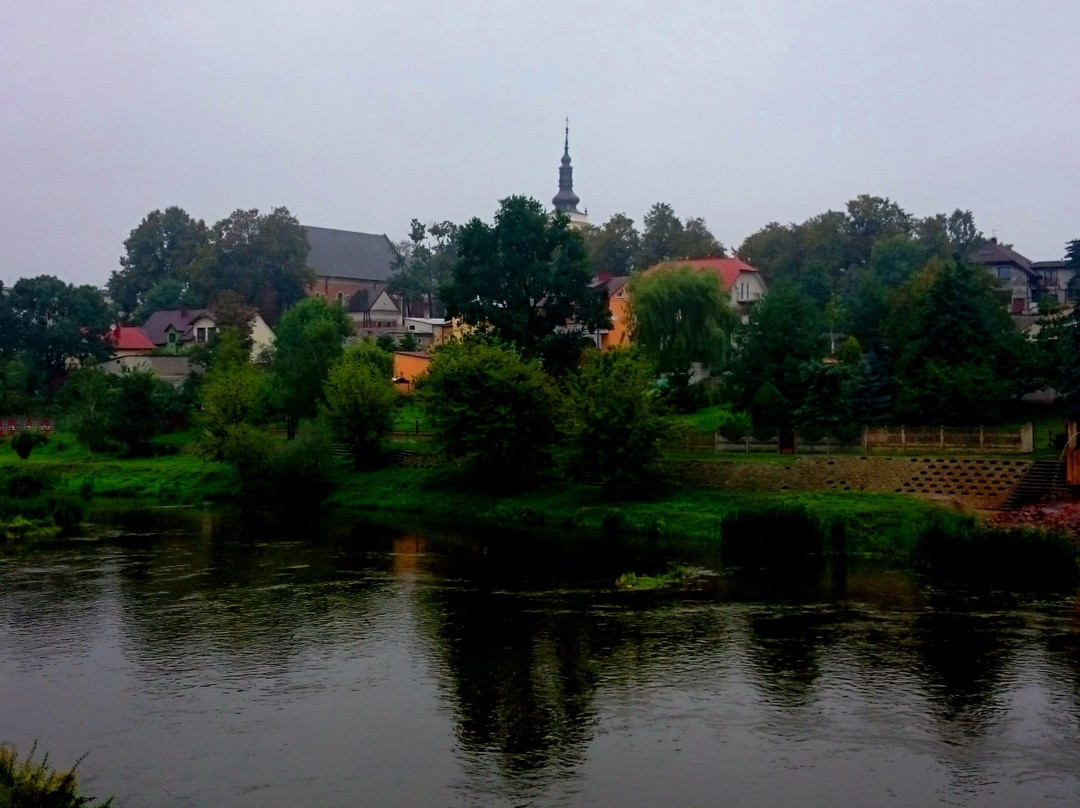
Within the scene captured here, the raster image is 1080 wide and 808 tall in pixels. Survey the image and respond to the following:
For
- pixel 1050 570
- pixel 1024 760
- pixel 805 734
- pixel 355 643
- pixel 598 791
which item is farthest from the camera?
pixel 1050 570

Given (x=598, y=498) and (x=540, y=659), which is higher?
(x=598, y=498)

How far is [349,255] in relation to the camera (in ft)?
386

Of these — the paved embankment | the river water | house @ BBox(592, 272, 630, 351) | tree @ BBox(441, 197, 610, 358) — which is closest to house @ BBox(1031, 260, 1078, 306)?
house @ BBox(592, 272, 630, 351)

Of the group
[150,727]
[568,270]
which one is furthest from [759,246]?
[150,727]

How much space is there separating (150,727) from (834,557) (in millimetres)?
21914

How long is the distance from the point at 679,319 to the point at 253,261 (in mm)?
51737

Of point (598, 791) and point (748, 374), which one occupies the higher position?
point (748, 374)

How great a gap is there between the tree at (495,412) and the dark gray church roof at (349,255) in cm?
6625

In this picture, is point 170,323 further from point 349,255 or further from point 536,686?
point 536,686

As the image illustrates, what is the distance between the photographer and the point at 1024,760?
715 inches

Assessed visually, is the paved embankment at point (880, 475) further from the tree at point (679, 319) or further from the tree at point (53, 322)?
the tree at point (53, 322)

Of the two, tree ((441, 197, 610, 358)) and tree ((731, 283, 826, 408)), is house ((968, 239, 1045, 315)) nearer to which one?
tree ((731, 283, 826, 408))

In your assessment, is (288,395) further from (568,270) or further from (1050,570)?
(1050,570)

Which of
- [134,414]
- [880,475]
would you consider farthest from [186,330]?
[880,475]
